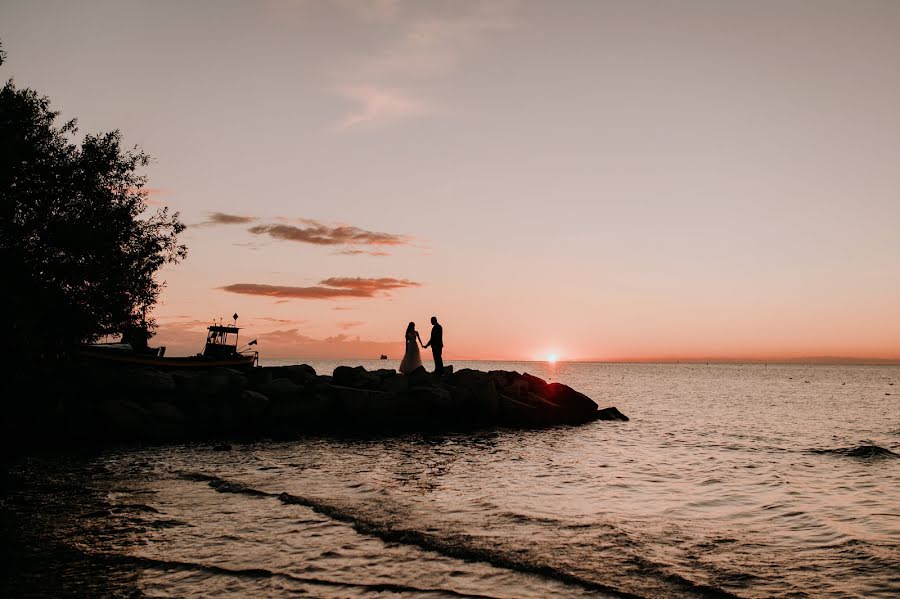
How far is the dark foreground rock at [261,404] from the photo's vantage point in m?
18.7

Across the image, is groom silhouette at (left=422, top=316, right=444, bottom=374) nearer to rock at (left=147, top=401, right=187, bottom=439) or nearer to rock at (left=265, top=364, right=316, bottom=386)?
rock at (left=265, top=364, right=316, bottom=386)

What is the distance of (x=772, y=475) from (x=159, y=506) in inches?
601

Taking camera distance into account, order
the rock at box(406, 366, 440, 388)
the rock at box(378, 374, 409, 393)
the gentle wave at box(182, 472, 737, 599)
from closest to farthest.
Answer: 1. the gentle wave at box(182, 472, 737, 599)
2. the rock at box(378, 374, 409, 393)
3. the rock at box(406, 366, 440, 388)

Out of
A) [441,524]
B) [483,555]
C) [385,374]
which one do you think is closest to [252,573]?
[483,555]

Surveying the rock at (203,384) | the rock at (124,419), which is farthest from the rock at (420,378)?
the rock at (124,419)

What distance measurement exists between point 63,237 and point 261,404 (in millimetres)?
8518

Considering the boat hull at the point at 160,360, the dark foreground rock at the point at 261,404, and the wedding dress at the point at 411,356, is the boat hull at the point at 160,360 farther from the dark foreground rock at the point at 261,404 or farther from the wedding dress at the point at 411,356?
the wedding dress at the point at 411,356

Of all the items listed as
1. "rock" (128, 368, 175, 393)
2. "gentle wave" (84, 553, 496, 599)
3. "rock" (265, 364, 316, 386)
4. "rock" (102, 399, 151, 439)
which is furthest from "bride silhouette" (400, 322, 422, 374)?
"gentle wave" (84, 553, 496, 599)

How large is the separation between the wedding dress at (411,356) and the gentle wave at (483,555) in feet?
54.5

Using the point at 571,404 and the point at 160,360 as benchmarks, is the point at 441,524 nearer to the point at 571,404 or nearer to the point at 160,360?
the point at 571,404

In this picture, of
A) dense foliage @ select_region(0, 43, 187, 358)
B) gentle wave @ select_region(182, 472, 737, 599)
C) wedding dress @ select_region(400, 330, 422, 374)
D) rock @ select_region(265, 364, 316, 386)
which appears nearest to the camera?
gentle wave @ select_region(182, 472, 737, 599)

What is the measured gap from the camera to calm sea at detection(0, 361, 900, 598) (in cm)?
716

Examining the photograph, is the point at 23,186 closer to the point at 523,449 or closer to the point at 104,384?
the point at 104,384

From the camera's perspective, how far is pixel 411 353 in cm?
2827
